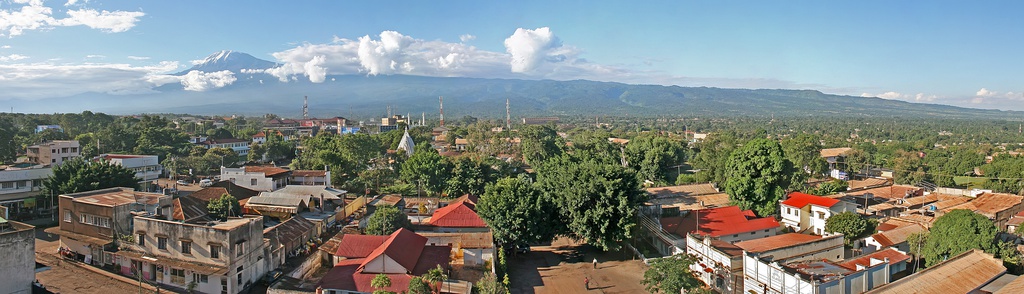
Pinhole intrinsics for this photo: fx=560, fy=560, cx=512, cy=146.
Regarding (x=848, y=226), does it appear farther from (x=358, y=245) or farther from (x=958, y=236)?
(x=358, y=245)

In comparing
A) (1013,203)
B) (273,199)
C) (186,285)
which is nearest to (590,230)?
(186,285)

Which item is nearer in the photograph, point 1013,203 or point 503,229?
point 503,229

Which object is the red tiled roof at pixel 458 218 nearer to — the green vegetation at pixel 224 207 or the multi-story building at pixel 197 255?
the multi-story building at pixel 197 255

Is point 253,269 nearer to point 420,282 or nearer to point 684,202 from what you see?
point 420,282

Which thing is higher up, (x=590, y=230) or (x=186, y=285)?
(x=590, y=230)

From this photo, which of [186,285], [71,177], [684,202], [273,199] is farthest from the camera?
[684,202]

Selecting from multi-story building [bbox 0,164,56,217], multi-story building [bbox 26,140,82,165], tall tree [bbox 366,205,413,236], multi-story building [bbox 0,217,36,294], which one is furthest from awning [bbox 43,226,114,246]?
multi-story building [bbox 26,140,82,165]
